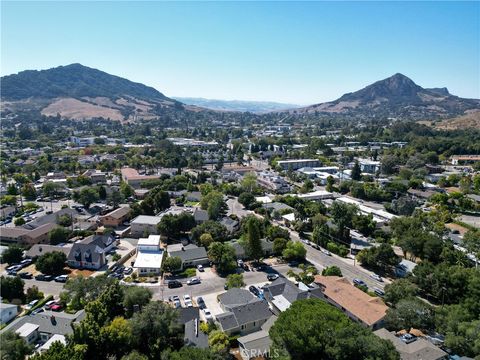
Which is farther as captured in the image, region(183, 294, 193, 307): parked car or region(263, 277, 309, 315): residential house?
region(183, 294, 193, 307): parked car

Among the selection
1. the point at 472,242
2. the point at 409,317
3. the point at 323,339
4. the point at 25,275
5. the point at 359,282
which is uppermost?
the point at 323,339

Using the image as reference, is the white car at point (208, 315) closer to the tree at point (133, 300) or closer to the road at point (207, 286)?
the road at point (207, 286)

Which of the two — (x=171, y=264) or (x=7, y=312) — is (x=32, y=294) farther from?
(x=171, y=264)

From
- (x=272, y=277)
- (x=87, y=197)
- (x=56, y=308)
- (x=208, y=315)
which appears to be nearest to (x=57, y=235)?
(x=87, y=197)

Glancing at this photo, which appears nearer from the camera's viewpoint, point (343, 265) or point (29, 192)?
point (343, 265)

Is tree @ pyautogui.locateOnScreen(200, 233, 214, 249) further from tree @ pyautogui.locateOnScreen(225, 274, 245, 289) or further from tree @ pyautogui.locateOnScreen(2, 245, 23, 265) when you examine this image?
tree @ pyautogui.locateOnScreen(2, 245, 23, 265)

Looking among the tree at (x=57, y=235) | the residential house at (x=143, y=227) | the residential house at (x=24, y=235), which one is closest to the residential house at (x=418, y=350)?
the residential house at (x=143, y=227)

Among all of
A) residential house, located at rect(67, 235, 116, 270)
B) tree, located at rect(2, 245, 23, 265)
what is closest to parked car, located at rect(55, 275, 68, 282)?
residential house, located at rect(67, 235, 116, 270)
